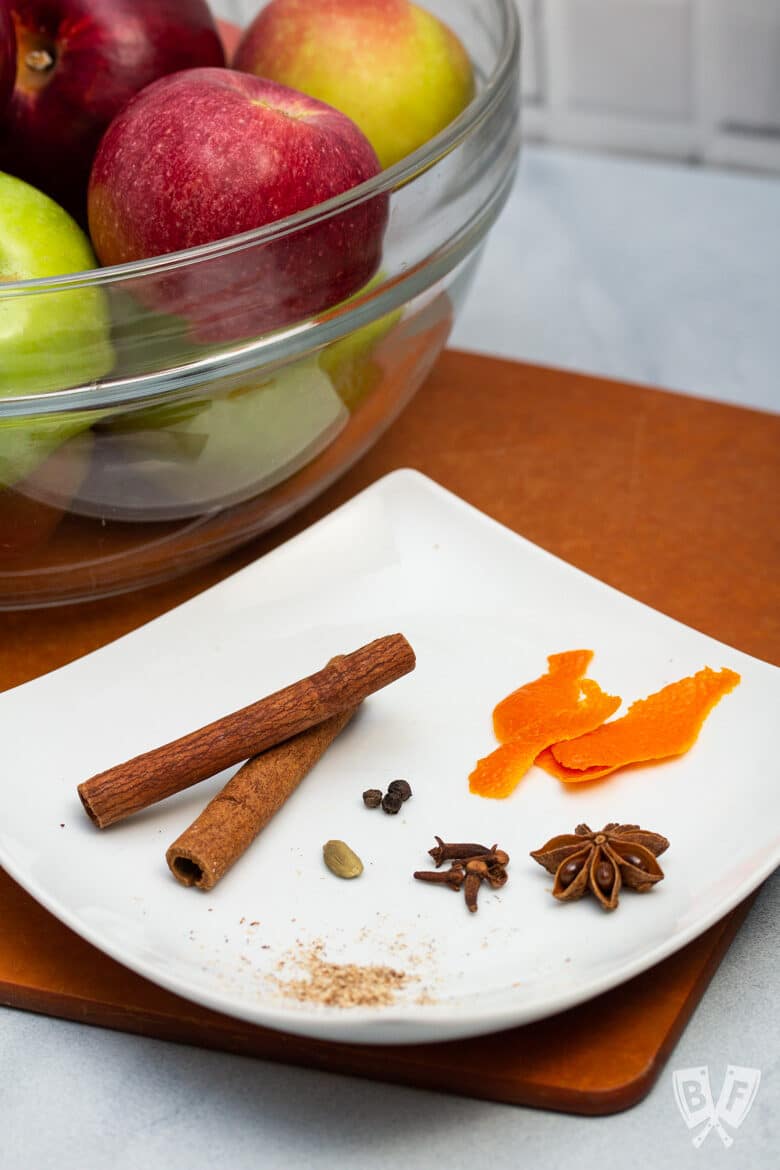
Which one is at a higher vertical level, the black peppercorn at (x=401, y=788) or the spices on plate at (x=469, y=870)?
the spices on plate at (x=469, y=870)

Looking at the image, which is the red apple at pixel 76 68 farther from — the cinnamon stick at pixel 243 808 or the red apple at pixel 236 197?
the cinnamon stick at pixel 243 808

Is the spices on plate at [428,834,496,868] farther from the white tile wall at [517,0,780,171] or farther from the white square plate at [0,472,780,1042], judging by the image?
the white tile wall at [517,0,780,171]

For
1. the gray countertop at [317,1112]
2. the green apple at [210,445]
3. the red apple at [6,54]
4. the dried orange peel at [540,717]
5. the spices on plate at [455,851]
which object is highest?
the red apple at [6,54]

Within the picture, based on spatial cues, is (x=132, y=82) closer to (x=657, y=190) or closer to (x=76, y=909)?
(x=76, y=909)

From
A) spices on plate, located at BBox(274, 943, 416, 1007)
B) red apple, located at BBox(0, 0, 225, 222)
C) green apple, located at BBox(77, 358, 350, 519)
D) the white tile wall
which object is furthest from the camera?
the white tile wall


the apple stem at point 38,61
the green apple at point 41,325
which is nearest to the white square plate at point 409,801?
the green apple at point 41,325

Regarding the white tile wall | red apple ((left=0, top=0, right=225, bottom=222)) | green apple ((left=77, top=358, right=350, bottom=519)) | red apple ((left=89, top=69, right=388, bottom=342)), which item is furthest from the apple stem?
the white tile wall

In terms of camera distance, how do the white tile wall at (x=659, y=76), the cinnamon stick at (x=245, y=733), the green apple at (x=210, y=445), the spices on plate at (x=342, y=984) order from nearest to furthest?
the spices on plate at (x=342, y=984) → the cinnamon stick at (x=245, y=733) → the green apple at (x=210, y=445) → the white tile wall at (x=659, y=76)
